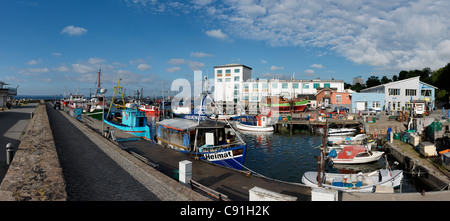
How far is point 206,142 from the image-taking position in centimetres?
1816

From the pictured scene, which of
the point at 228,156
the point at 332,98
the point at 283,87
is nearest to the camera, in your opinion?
the point at 228,156

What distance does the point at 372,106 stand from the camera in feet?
181

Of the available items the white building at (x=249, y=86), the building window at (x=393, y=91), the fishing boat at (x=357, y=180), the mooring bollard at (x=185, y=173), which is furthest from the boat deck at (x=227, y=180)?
the white building at (x=249, y=86)

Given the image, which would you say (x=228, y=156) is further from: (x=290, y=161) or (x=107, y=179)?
(x=290, y=161)

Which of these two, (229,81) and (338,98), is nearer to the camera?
(338,98)

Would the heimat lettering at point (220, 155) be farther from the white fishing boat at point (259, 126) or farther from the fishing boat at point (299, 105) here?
the fishing boat at point (299, 105)

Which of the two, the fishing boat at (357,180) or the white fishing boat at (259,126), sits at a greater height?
the white fishing boat at (259,126)

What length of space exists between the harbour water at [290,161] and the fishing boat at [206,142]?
4600 mm

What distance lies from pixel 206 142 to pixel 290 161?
10.6 m

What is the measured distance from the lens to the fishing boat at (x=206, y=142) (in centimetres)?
1688

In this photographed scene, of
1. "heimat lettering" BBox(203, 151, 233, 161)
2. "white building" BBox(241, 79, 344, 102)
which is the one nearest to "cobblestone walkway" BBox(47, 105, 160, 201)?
"heimat lettering" BBox(203, 151, 233, 161)

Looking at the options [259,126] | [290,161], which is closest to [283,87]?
[259,126]
